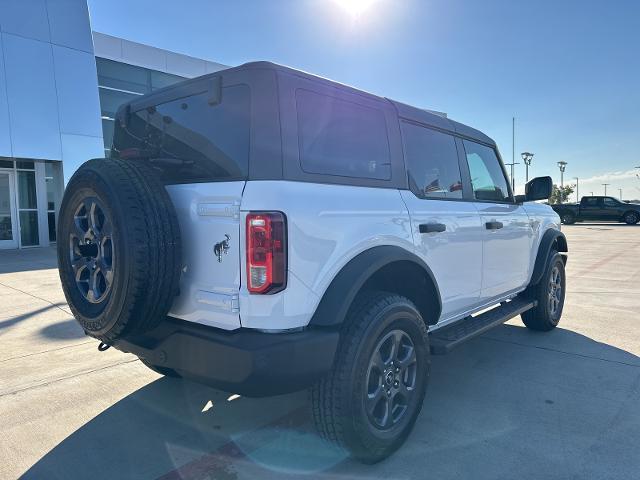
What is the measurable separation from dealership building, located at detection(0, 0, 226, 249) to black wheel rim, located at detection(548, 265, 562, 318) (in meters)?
13.2

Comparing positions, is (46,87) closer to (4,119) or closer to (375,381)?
(4,119)

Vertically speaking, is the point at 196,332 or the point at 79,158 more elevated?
the point at 79,158

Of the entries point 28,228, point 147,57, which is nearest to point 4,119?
point 28,228

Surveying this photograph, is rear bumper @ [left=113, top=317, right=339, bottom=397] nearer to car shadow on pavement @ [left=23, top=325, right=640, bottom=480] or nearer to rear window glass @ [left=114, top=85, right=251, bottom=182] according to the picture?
car shadow on pavement @ [left=23, top=325, right=640, bottom=480]

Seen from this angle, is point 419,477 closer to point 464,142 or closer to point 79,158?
point 464,142

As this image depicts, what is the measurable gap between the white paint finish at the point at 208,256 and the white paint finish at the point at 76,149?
43.7ft

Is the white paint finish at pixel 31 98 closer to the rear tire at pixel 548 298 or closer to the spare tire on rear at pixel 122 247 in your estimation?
the spare tire on rear at pixel 122 247

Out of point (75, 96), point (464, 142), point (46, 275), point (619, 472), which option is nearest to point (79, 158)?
point (75, 96)

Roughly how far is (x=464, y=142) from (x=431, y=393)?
6.75 feet

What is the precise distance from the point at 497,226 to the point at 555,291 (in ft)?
6.40

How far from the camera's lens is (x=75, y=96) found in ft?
45.8

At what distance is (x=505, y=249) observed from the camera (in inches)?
159

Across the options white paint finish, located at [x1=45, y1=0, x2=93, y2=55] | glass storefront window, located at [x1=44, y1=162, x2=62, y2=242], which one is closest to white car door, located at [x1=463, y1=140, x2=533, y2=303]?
glass storefront window, located at [x1=44, y1=162, x2=62, y2=242]

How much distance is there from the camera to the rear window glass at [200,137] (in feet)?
7.57
